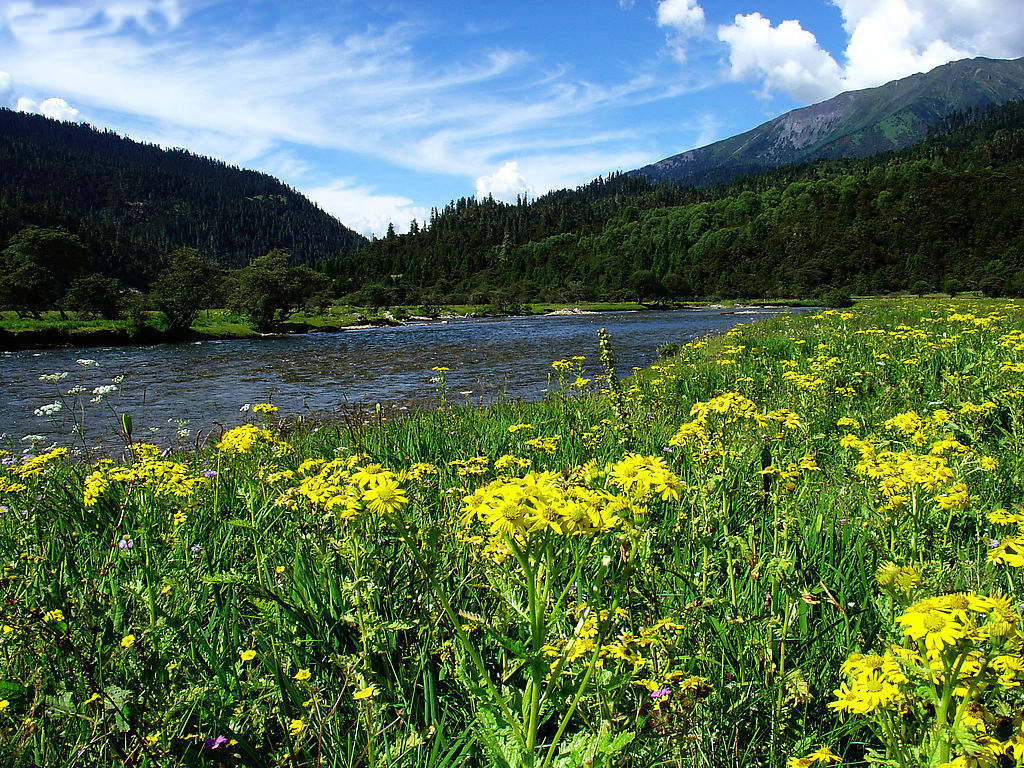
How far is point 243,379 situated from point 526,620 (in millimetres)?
20292

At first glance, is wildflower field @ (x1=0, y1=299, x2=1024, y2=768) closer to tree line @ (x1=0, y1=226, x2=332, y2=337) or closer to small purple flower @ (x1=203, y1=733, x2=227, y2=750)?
small purple flower @ (x1=203, y1=733, x2=227, y2=750)

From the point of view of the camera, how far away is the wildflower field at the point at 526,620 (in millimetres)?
1322

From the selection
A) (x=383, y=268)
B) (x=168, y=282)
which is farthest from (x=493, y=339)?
(x=383, y=268)

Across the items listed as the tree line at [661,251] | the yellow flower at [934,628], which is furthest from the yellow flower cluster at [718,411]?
the tree line at [661,251]

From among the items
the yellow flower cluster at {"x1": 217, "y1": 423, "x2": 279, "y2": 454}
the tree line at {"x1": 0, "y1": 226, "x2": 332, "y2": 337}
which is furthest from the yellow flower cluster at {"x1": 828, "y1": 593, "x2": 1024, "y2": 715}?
the tree line at {"x1": 0, "y1": 226, "x2": 332, "y2": 337}

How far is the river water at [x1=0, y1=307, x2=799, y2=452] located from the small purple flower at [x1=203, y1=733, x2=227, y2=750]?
4.65m

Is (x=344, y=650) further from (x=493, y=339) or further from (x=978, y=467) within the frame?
(x=493, y=339)

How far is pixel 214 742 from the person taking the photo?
1727mm

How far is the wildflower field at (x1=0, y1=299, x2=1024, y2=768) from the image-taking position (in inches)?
52.1

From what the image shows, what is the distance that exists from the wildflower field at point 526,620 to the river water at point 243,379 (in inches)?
146

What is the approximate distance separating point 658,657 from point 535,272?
148398 millimetres

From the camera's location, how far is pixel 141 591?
7.93ft

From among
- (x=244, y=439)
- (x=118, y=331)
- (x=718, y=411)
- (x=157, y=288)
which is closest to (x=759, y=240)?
(x=157, y=288)

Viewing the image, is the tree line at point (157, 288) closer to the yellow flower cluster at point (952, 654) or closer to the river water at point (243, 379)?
the river water at point (243, 379)
